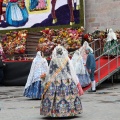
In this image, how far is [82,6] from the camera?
66.3 ft

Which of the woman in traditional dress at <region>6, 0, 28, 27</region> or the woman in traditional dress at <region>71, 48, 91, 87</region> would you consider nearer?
the woman in traditional dress at <region>71, 48, 91, 87</region>

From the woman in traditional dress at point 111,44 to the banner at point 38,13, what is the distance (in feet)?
7.40

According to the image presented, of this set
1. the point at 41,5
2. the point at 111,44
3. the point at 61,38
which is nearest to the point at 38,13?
the point at 41,5

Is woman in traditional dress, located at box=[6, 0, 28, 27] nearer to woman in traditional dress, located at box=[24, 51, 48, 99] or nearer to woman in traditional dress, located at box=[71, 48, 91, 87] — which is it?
woman in traditional dress, located at box=[71, 48, 91, 87]

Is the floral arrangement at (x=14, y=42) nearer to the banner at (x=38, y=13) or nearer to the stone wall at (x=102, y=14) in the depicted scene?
the banner at (x=38, y=13)

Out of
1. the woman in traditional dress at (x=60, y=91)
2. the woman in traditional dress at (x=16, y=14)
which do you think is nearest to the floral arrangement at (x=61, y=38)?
the woman in traditional dress at (x=16, y=14)

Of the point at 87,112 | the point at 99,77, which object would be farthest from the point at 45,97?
the point at 99,77

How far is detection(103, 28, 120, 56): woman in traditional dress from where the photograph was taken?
1797cm

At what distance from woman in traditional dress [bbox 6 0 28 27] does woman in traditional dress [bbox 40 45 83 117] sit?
11897 millimetres

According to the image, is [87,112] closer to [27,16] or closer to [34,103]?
[34,103]

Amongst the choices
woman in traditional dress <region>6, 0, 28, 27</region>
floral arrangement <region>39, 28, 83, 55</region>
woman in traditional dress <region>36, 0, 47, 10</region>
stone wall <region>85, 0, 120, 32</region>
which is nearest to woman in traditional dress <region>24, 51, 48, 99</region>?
floral arrangement <region>39, 28, 83, 55</region>

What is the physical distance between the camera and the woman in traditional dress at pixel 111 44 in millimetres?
17969

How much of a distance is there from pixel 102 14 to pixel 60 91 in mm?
11338

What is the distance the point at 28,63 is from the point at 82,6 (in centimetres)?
382
